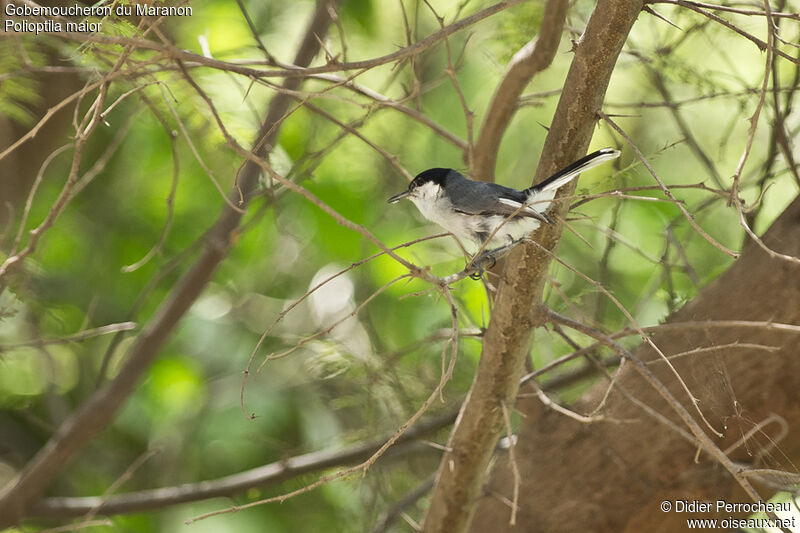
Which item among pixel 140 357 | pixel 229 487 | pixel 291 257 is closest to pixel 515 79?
pixel 140 357

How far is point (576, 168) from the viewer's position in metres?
1.41

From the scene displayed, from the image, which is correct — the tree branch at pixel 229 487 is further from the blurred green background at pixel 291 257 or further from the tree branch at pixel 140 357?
the blurred green background at pixel 291 257

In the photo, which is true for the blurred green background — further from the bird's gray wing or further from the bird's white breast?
the bird's gray wing

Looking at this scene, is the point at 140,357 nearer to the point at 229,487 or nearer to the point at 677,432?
the point at 229,487

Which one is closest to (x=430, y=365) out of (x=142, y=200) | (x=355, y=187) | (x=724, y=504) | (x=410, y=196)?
(x=355, y=187)

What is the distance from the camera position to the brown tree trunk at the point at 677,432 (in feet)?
6.05

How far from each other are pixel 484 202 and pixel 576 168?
39 centimetres

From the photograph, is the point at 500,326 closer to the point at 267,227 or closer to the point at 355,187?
the point at 355,187

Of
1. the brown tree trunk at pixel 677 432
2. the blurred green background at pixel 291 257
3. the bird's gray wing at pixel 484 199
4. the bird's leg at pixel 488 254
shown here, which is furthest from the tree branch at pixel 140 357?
the brown tree trunk at pixel 677 432

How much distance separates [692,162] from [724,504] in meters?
2.08

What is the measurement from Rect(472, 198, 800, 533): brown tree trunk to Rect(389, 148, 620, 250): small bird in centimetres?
47

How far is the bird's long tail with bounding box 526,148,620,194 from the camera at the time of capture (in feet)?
4.59

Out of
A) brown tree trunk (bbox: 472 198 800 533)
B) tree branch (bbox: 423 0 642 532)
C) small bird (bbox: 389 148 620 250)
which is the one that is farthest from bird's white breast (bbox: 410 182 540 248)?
brown tree trunk (bbox: 472 198 800 533)

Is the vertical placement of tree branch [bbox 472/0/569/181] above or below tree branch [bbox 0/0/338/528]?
above
